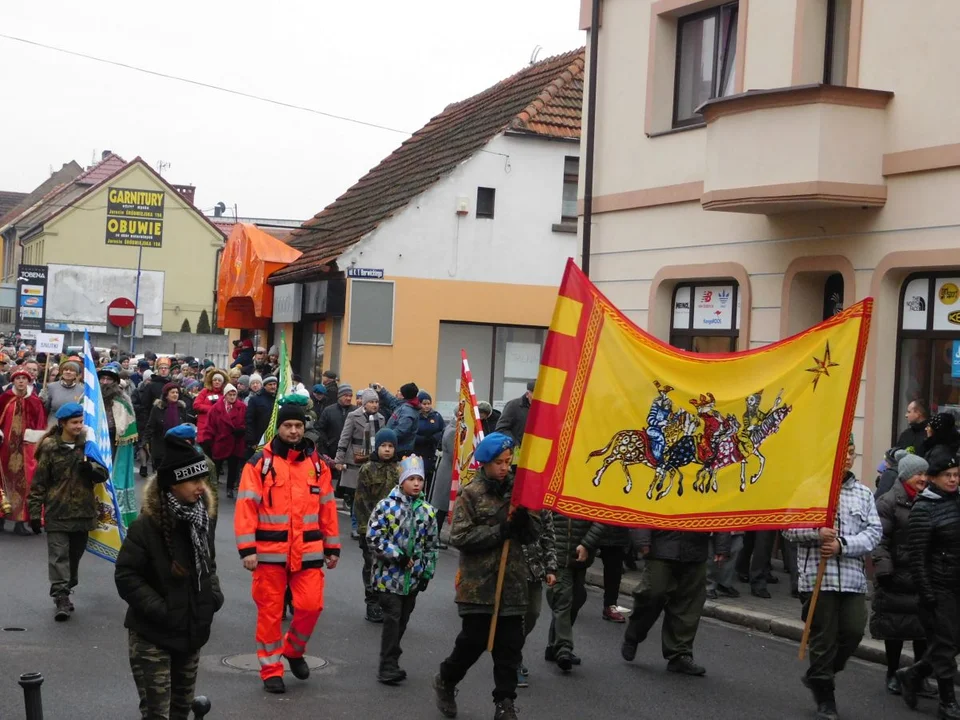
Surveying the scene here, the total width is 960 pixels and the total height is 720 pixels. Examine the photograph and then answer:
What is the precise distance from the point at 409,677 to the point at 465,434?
12.2 ft

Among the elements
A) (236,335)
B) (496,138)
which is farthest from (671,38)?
(236,335)

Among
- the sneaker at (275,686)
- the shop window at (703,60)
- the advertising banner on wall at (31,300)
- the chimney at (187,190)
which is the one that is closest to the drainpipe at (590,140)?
the shop window at (703,60)

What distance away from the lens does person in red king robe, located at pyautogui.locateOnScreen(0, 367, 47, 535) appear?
15.6 meters

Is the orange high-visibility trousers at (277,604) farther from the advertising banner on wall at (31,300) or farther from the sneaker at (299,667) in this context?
the advertising banner on wall at (31,300)

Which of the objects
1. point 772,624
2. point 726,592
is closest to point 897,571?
point 772,624

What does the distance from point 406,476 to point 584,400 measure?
1695mm

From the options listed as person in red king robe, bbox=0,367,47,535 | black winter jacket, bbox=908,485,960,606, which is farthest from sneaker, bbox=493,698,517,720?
person in red king robe, bbox=0,367,47,535

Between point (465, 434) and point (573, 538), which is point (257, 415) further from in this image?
point (573, 538)

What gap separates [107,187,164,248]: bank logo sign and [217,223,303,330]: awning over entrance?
43.7 m

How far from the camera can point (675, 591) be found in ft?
32.1

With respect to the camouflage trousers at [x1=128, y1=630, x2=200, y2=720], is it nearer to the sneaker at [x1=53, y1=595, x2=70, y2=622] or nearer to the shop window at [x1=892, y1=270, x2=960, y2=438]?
the sneaker at [x1=53, y1=595, x2=70, y2=622]

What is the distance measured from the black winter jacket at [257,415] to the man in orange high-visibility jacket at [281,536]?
10467 millimetres

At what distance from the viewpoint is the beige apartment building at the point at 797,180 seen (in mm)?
13266

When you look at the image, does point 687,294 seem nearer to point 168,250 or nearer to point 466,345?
point 466,345
